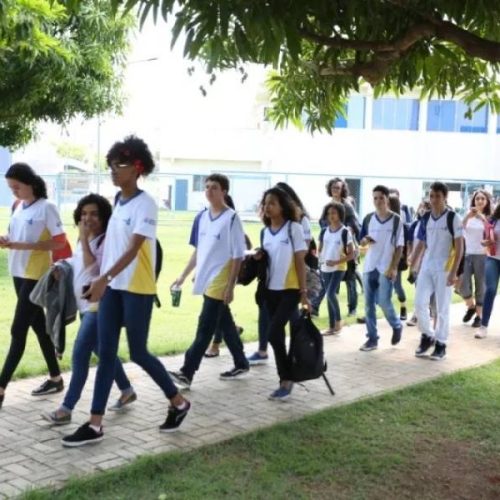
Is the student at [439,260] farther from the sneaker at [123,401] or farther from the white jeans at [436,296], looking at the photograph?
the sneaker at [123,401]

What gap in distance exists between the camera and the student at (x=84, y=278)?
16.8ft

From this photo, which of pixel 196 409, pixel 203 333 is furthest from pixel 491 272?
pixel 196 409

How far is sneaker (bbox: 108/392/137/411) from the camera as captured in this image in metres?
5.67

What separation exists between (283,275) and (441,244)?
224 centimetres

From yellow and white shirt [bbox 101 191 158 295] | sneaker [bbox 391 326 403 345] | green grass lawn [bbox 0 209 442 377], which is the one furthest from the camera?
sneaker [bbox 391 326 403 345]

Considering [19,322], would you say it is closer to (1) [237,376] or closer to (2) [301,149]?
(1) [237,376]

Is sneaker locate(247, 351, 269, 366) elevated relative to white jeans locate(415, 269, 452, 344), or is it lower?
lower

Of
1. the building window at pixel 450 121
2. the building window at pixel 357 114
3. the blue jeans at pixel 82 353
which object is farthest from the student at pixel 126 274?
the building window at pixel 450 121

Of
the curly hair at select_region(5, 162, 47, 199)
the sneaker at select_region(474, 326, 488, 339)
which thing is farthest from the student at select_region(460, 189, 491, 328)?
the curly hair at select_region(5, 162, 47, 199)

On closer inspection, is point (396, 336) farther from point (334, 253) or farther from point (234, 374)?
point (234, 374)

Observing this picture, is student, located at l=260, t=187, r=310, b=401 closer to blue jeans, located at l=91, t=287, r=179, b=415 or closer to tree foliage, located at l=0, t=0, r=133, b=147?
blue jeans, located at l=91, t=287, r=179, b=415

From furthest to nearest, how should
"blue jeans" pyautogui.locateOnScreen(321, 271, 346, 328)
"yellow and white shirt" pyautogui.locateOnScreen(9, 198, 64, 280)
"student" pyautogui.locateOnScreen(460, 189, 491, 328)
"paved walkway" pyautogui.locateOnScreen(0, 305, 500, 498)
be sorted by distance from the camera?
"student" pyautogui.locateOnScreen(460, 189, 491, 328)
"blue jeans" pyautogui.locateOnScreen(321, 271, 346, 328)
"yellow and white shirt" pyautogui.locateOnScreen(9, 198, 64, 280)
"paved walkway" pyautogui.locateOnScreen(0, 305, 500, 498)

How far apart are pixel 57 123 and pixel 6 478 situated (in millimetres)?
10983

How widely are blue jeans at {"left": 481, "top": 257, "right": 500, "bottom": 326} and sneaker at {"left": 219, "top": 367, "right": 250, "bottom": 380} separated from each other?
3864mm
